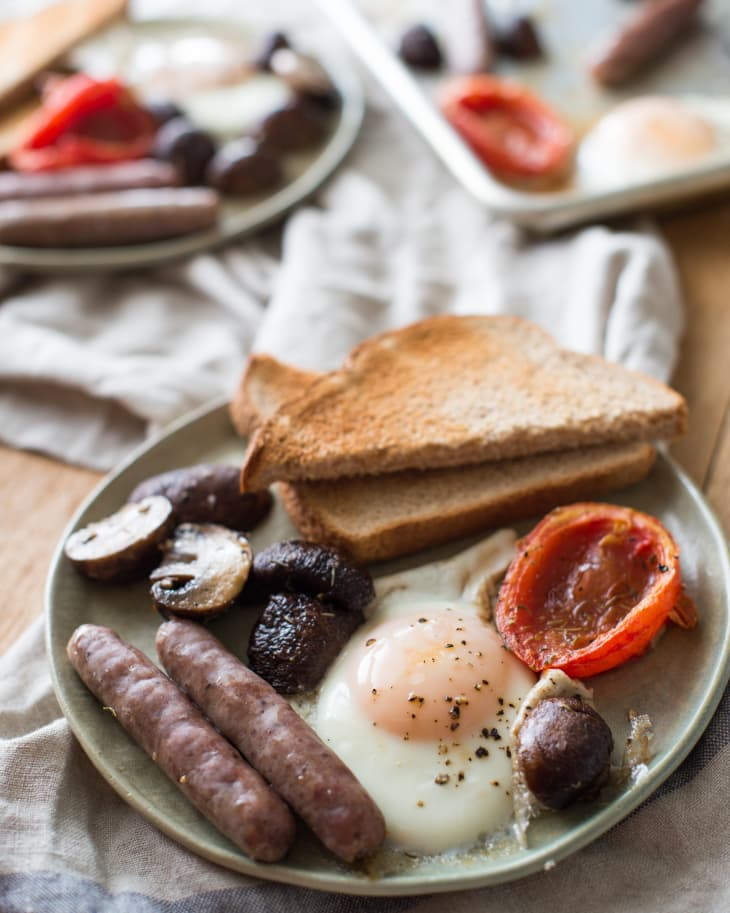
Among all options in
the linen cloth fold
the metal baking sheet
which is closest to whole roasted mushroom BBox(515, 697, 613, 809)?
the linen cloth fold

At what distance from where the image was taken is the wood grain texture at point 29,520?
9.77ft

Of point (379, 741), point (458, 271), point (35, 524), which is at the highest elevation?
point (35, 524)

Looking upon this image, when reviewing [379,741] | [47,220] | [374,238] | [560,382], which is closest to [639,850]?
[379,741]

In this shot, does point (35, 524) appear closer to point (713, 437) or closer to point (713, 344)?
point (713, 437)

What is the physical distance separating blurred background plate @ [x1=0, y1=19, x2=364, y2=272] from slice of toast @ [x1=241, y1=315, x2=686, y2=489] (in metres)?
1.32

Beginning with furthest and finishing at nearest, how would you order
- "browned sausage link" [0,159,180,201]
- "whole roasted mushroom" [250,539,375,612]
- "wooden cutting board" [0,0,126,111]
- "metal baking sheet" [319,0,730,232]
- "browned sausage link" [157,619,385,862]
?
"wooden cutting board" [0,0,126,111], "browned sausage link" [0,159,180,201], "metal baking sheet" [319,0,730,232], "whole roasted mushroom" [250,539,375,612], "browned sausage link" [157,619,385,862]

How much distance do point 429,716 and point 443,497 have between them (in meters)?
0.79

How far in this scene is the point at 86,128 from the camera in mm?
4719

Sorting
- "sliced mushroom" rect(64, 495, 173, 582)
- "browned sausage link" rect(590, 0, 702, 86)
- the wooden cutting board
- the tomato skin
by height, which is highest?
the wooden cutting board

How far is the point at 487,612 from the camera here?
2.62m

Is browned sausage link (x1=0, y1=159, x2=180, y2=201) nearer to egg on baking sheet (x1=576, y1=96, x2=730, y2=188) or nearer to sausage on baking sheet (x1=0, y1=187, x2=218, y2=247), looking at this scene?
sausage on baking sheet (x1=0, y1=187, x2=218, y2=247)

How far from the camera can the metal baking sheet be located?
4059 mm

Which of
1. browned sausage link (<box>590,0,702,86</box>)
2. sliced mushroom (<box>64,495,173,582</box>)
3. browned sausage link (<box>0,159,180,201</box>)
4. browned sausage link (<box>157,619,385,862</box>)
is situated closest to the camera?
browned sausage link (<box>157,619,385,862</box>)

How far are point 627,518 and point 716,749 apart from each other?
64 cm
